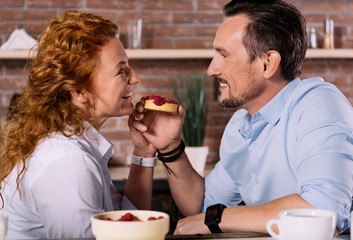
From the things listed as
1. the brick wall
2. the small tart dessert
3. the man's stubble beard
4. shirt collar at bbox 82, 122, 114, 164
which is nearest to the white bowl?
shirt collar at bbox 82, 122, 114, 164

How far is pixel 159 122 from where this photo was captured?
2039mm

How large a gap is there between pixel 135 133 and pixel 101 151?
1.30ft

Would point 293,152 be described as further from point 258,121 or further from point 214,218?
point 214,218

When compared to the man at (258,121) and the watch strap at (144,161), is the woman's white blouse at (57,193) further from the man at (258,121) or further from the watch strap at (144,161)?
the watch strap at (144,161)

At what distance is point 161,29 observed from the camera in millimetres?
3402

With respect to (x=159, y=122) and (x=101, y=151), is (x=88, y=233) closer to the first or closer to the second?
(x=101, y=151)

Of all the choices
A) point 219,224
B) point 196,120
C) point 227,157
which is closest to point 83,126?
point 219,224

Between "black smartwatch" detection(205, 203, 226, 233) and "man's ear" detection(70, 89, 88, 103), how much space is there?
57 cm

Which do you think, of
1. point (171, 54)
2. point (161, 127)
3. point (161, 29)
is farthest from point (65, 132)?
point (161, 29)

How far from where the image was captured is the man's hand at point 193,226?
152 cm

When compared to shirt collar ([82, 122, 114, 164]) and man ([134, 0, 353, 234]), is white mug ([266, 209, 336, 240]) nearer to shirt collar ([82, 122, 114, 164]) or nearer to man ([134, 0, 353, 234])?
man ([134, 0, 353, 234])

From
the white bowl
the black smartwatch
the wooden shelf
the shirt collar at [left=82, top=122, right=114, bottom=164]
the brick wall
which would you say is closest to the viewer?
the white bowl

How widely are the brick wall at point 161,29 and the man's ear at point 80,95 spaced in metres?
1.68

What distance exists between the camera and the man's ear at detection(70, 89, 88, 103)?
65.4 inches
